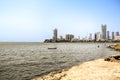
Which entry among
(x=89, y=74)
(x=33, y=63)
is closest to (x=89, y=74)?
(x=89, y=74)

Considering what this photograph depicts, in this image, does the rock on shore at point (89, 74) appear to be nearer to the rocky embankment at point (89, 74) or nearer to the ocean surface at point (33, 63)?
the rocky embankment at point (89, 74)

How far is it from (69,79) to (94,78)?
8.01 ft

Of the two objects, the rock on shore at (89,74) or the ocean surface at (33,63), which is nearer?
the rock on shore at (89,74)

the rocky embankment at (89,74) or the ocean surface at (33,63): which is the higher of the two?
the rocky embankment at (89,74)

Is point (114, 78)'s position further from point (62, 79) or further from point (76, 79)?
point (62, 79)

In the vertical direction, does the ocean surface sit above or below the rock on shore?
below

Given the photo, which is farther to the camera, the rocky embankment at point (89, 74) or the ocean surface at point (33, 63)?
the ocean surface at point (33, 63)

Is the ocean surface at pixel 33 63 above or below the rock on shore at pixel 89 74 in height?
below

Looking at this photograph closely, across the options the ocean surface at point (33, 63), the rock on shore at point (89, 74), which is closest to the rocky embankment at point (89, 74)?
the rock on shore at point (89, 74)

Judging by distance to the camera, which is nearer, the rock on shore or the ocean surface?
the rock on shore

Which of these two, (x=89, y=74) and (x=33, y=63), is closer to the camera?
(x=89, y=74)

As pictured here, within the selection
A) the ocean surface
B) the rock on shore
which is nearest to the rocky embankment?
the rock on shore

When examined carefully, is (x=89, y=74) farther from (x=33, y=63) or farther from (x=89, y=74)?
(x=33, y=63)

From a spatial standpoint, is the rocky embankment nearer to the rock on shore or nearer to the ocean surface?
the rock on shore
